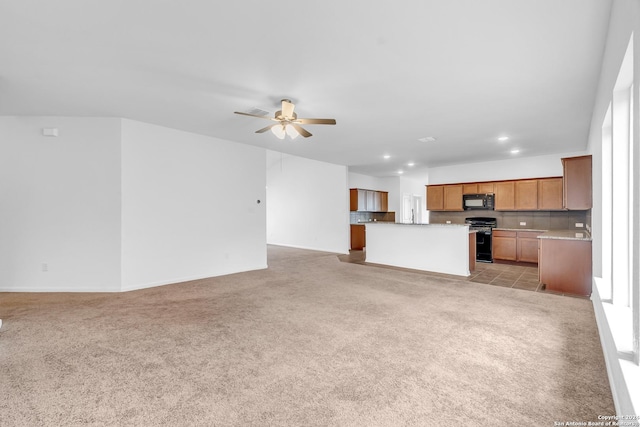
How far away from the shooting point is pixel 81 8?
2.06 metres

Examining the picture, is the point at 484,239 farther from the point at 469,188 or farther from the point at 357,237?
the point at 357,237

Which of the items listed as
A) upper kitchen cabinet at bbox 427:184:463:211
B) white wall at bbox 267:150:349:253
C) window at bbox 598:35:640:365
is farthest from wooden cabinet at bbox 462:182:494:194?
window at bbox 598:35:640:365

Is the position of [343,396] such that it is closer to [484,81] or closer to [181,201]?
[484,81]

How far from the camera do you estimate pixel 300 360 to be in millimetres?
2385

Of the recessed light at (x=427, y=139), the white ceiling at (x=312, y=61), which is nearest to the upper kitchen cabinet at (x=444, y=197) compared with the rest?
the recessed light at (x=427, y=139)

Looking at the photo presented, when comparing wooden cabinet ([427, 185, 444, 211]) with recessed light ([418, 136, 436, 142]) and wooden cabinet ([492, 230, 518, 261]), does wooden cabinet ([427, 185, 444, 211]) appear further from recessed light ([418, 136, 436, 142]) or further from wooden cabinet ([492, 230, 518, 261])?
recessed light ([418, 136, 436, 142])

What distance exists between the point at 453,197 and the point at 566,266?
401cm

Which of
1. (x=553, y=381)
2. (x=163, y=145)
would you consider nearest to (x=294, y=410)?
(x=553, y=381)

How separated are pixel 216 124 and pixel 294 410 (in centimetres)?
428

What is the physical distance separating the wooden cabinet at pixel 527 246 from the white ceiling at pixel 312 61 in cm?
298

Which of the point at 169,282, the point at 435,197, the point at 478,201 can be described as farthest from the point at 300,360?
the point at 435,197

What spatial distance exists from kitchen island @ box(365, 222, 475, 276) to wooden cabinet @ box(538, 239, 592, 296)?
125 cm

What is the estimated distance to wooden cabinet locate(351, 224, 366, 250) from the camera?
9392 millimetres

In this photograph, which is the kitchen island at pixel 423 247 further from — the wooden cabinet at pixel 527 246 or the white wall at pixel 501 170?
the white wall at pixel 501 170
